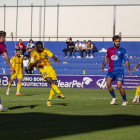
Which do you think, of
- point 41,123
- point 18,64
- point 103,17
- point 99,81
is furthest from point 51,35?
point 41,123

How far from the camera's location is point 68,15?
37094mm

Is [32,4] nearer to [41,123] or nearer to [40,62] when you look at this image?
[40,62]

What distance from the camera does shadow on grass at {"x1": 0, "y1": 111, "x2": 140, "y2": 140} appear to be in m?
5.80

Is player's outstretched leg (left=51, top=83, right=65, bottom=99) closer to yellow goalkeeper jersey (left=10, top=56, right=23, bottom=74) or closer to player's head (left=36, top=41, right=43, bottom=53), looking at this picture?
player's head (left=36, top=41, right=43, bottom=53)

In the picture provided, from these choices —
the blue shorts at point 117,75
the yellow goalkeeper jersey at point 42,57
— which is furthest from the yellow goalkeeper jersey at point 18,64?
the blue shorts at point 117,75

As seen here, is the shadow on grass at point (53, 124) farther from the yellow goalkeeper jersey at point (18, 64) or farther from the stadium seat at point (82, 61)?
the stadium seat at point (82, 61)

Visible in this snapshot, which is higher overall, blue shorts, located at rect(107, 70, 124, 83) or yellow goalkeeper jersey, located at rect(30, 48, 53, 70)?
yellow goalkeeper jersey, located at rect(30, 48, 53, 70)

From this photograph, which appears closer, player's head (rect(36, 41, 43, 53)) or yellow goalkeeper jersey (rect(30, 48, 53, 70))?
player's head (rect(36, 41, 43, 53))

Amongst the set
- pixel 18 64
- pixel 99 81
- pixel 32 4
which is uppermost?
pixel 32 4

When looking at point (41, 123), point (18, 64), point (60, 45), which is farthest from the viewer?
point (60, 45)

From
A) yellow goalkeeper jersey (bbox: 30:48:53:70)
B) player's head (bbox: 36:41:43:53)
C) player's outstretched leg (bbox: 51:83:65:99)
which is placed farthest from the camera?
yellow goalkeeper jersey (bbox: 30:48:53:70)

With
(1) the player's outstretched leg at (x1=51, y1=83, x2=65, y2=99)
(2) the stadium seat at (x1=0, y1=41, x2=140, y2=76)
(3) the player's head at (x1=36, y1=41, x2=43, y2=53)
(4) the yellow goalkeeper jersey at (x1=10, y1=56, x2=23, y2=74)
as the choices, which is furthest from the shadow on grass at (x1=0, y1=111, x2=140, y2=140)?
(2) the stadium seat at (x1=0, y1=41, x2=140, y2=76)

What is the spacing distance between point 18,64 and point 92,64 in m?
13.7
